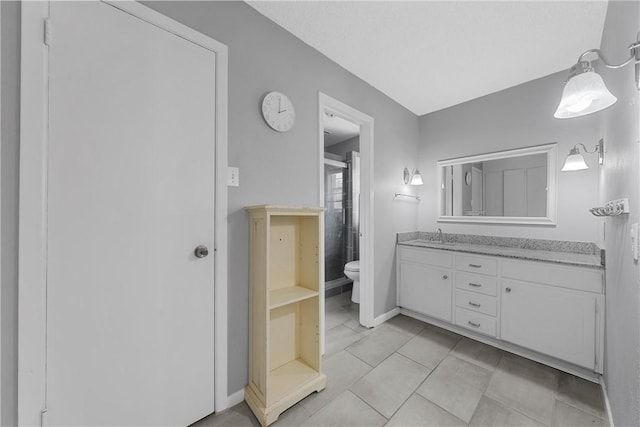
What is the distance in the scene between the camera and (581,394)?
152 cm

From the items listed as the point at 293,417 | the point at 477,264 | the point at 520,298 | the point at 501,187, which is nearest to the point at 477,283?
the point at 477,264

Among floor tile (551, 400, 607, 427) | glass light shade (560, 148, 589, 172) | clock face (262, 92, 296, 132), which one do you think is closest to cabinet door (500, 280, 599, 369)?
floor tile (551, 400, 607, 427)

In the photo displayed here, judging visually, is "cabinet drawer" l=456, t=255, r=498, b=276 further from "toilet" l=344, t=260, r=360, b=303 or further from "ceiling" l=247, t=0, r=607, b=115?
"ceiling" l=247, t=0, r=607, b=115

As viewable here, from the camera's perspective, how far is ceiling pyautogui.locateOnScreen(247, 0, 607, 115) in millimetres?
1484

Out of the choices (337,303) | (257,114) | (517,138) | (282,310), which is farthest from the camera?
(337,303)

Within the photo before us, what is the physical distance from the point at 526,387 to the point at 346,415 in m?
1.24

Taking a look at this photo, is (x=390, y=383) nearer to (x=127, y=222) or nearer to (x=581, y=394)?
(x=581, y=394)

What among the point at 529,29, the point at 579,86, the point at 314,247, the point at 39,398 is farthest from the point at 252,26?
the point at 39,398

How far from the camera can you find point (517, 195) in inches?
94.0

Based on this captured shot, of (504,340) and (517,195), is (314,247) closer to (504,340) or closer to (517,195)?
(504,340)

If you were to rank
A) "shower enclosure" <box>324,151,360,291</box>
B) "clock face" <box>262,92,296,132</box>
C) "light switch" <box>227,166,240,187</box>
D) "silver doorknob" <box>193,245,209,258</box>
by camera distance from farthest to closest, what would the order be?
"shower enclosure" <box>324,151,360,291</box>
"clock face" <box>262,92,296,132</box>
"light switch" <box>227,166,240,187</box>
"silver doorknob" <box>193,245,209,258</box>

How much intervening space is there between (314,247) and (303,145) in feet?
2.48

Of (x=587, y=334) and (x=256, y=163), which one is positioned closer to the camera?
(x=256, y=163)

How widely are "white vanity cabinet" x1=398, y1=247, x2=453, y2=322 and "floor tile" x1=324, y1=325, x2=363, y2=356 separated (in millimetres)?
732
